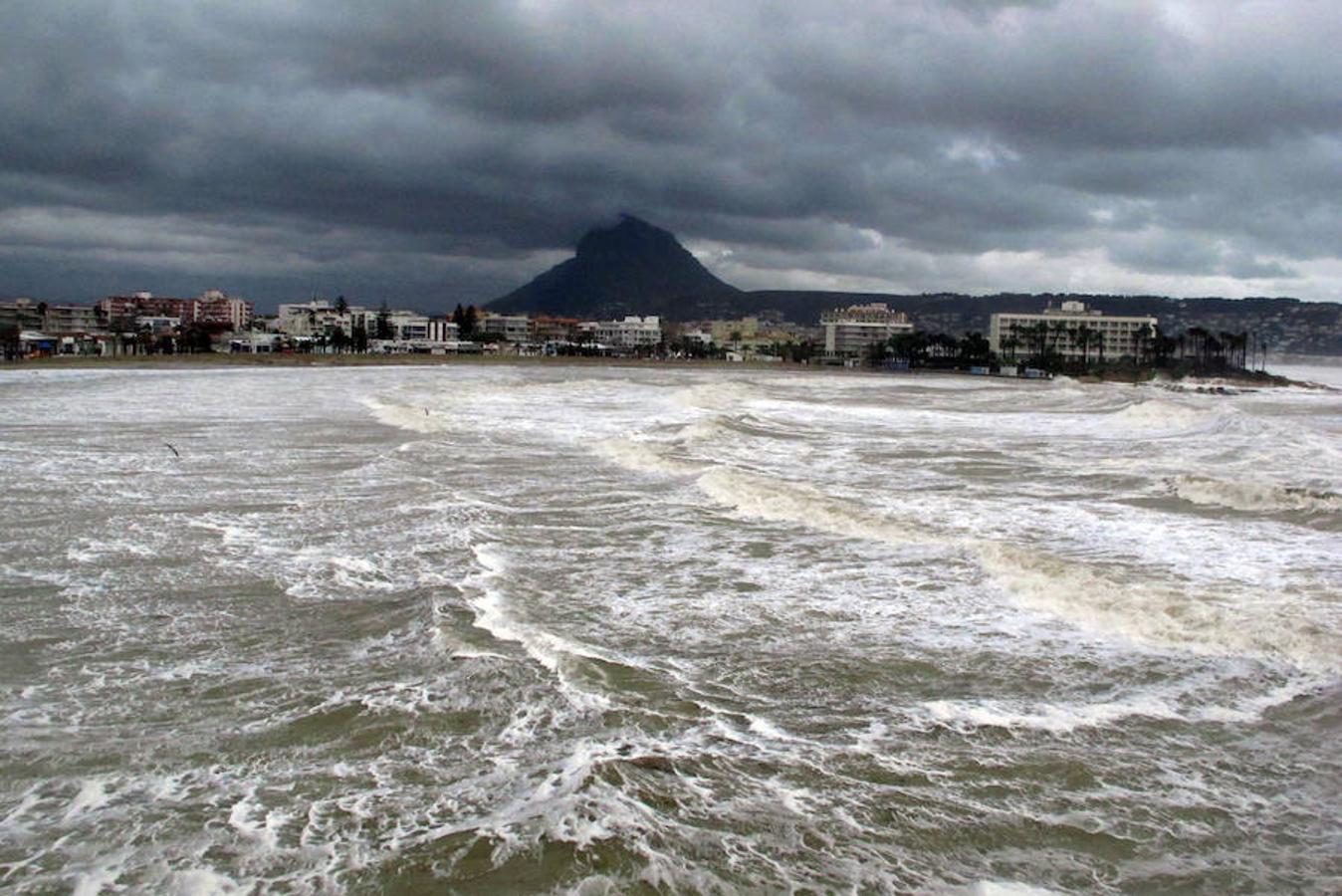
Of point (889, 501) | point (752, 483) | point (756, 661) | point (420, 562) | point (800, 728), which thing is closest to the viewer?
point (800, 728)

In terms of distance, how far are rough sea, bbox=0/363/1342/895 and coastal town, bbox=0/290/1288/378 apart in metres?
111

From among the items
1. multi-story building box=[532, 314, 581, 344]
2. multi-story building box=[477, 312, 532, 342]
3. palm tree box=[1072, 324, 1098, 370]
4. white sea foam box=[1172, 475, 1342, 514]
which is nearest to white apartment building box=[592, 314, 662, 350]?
multi-story building box=[532, 314, 581, 344]

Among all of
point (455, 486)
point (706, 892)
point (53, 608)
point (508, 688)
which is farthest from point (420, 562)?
point (706, 892)

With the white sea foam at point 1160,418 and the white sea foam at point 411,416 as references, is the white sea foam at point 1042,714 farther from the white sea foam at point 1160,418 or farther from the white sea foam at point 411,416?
the white sea foam at point 1160,418

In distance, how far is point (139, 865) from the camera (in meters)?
4.23

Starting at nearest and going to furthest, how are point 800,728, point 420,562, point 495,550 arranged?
point 800,728 → point 420,562 → point 495,550

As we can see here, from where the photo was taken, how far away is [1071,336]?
482ft

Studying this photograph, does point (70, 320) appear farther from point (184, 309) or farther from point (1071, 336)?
point (1071, 336)

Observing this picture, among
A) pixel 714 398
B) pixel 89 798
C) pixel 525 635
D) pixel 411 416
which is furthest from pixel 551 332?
pixel 89 798

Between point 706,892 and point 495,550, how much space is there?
689 centimetres

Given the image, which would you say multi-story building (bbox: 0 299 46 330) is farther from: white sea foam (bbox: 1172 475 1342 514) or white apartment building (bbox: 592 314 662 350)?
white sea foam (bbox: 1172 475 1342 514)

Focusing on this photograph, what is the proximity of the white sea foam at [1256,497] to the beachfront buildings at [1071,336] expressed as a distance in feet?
429

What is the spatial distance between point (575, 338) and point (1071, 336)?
82.9 metres

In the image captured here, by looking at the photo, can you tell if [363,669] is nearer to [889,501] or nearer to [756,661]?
[756,661]
